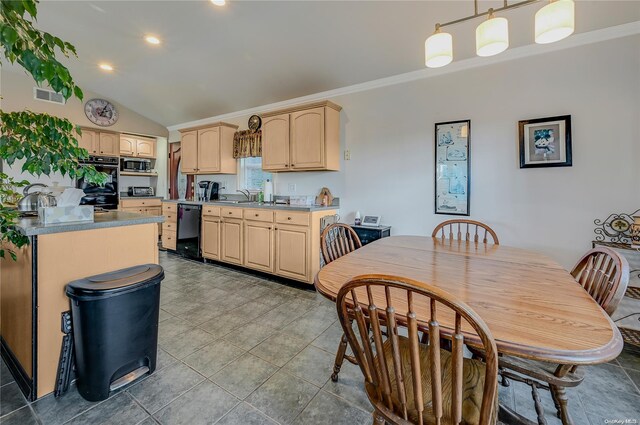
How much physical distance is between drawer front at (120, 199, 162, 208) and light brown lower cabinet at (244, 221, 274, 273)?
3.07m

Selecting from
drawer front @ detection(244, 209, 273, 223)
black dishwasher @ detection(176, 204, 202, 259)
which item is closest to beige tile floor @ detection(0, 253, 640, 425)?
drawer front @ detection(244, 209, 273, 223)

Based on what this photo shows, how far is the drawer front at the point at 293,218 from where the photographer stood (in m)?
3.19

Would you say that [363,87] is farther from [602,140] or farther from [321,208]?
[602,140]

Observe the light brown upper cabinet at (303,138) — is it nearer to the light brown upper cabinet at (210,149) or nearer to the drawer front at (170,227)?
the light brown upper cabinet at (210,149)

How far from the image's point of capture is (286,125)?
3641mm

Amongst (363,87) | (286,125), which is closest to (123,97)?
(286,125)

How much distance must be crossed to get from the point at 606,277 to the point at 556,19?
1.12m

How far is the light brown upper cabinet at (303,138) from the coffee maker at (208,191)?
151 cm

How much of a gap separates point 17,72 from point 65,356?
5.18m

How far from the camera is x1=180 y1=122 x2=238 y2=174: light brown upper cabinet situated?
4.50 m

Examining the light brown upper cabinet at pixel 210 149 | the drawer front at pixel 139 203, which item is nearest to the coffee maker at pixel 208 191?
the light brown upper cabinet at pixel 210 149

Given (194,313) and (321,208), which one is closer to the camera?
(194,313)

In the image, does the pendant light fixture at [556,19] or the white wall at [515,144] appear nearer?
the pendant light fixture at [556,19]

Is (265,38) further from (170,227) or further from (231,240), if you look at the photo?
(170,227)
